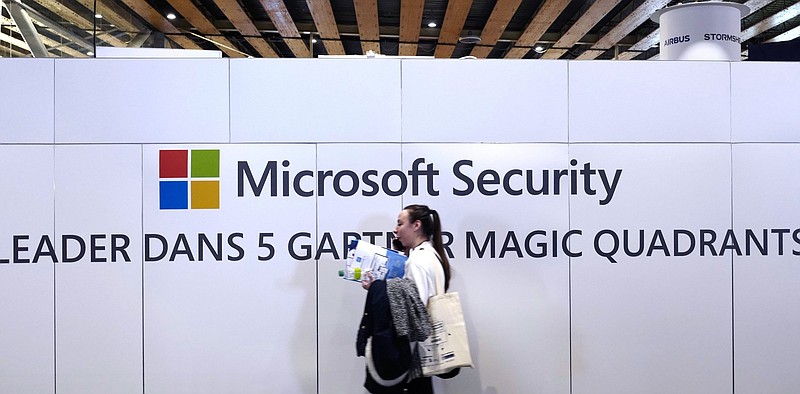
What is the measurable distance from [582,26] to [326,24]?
2.76 meters

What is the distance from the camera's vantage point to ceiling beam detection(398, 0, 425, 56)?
7008 mm

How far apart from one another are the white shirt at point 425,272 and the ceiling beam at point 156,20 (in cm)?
296

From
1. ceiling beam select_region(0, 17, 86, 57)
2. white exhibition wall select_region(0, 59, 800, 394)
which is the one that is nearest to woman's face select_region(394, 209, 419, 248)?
white exhibition wall select_region(0, 59, 800, 394)

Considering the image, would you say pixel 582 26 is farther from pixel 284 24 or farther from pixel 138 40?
pixel 138 40

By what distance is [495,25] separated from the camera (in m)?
7.85

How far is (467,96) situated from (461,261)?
0.99m

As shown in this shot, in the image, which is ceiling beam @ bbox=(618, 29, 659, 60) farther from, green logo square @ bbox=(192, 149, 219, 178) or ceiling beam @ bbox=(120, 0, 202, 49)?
green logo square @ bbox=(192, 149, 219, 178)

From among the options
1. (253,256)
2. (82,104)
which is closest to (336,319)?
(253,256)

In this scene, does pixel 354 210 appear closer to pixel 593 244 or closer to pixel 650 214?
pixel 593 244

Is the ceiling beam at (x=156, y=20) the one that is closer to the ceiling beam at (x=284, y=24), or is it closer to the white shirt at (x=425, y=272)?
the ceiling beam at (x=284, y=24)

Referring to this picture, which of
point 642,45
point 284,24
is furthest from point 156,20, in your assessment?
point 642,45

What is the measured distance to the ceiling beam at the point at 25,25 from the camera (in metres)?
4.37

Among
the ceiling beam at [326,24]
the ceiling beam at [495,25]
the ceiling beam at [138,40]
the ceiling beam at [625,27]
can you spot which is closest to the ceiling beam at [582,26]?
the ceiling beam at [625,27]

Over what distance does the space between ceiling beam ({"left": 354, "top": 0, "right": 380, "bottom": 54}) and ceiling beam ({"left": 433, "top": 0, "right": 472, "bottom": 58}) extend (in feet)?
2.41
